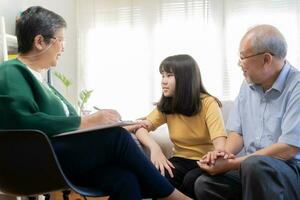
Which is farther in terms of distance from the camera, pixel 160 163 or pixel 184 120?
pixel 184 120

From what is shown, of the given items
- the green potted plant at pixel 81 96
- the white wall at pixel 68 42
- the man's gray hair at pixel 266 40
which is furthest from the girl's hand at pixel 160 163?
the white wall at pixel 68 42

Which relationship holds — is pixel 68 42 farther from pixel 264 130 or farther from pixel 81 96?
pixel 264 130

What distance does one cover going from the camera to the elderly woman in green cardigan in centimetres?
128

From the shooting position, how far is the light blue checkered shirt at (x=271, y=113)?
4.78 ft

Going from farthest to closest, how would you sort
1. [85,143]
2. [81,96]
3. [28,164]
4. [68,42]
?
[68,42]
[81,96]
[85,143]
[28,164]

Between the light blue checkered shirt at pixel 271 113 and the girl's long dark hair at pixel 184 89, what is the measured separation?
0.23 meters

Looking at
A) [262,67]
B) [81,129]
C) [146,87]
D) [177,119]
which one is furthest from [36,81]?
[146,87]

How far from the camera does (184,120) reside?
1.89m

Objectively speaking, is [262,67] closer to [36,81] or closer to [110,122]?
[110,122]

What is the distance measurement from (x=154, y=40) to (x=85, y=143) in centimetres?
176

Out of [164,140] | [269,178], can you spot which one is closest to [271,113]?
[269,178]

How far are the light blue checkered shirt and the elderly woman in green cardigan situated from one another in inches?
→ 18.6

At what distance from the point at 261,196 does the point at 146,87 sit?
5.95 feet

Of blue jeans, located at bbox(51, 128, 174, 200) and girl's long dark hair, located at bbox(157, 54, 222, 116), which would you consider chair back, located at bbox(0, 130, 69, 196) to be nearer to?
blue jeans, located at bbox(51, 128, 174, 200)
